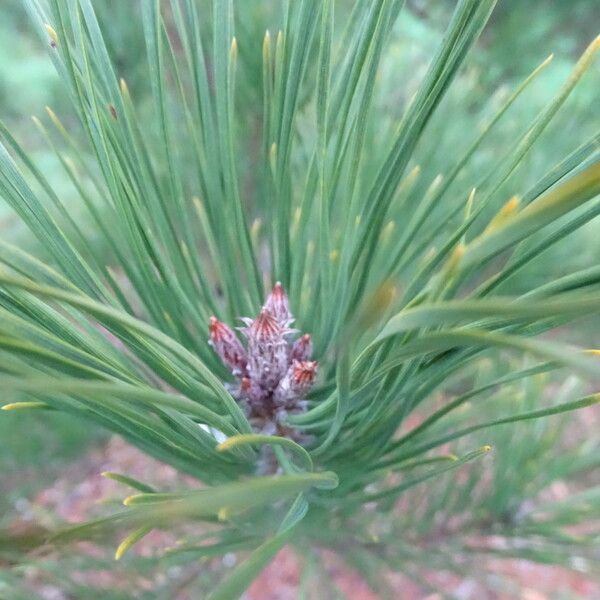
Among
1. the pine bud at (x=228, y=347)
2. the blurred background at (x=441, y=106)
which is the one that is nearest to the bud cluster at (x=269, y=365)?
the pine bud at (x=228, y=347)

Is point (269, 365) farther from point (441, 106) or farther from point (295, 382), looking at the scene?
point (441, 106)

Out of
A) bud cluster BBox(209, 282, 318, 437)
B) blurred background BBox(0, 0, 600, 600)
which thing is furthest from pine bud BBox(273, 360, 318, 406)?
blurred background BBox(0, 0, 600, 600)

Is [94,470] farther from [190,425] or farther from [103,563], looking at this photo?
[190,425]

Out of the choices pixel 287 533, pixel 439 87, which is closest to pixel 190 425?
pixel 287 533

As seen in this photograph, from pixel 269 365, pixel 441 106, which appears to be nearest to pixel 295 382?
pixel 269 365

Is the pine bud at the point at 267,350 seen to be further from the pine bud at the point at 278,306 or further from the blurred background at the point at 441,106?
the blurred background at the point at 441,106

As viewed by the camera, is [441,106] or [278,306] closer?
[278,306]
